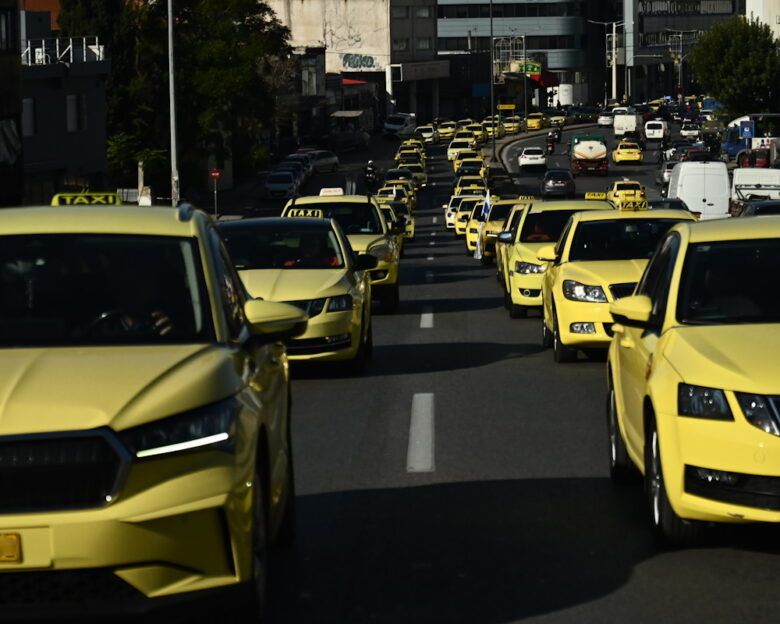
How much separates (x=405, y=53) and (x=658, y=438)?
148374 millimetres

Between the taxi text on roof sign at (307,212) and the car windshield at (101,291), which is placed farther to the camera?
the taxi text on roof sign at (307,212)

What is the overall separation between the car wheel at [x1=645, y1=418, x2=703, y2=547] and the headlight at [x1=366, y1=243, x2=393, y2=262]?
51.6 feet

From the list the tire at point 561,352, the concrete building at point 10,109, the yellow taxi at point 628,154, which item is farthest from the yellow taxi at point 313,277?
the yellow taxi at point 628,154

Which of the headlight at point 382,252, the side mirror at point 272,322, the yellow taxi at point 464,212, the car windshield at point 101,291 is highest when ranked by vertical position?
the car windshield at point 101,291

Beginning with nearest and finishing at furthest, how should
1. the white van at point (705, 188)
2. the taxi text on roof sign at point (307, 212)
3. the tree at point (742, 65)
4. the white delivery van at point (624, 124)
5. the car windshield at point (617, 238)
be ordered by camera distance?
the car windshield at point (617, 238)
the taxi text on roof sign at point (307, 212)
the white van at point (705, 188)
the tree at point (742, 65)
the white delivery van at point (624, 124)

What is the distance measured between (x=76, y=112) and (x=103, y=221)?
2160 inches

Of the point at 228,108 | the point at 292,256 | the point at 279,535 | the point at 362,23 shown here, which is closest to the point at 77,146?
the point at 228,108

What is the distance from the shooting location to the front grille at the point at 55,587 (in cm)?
585

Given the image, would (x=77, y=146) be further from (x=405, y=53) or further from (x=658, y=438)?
(x=405, y=53)

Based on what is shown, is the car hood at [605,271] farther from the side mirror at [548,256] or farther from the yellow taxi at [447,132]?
the yellow taxi at [447,132]

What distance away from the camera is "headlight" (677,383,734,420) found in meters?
7.71

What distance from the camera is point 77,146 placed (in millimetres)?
60875

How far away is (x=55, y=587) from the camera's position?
5.88 meters

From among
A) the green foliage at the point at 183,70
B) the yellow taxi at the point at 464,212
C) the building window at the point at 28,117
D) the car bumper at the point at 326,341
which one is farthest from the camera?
the green foliage at the point at 183,70
